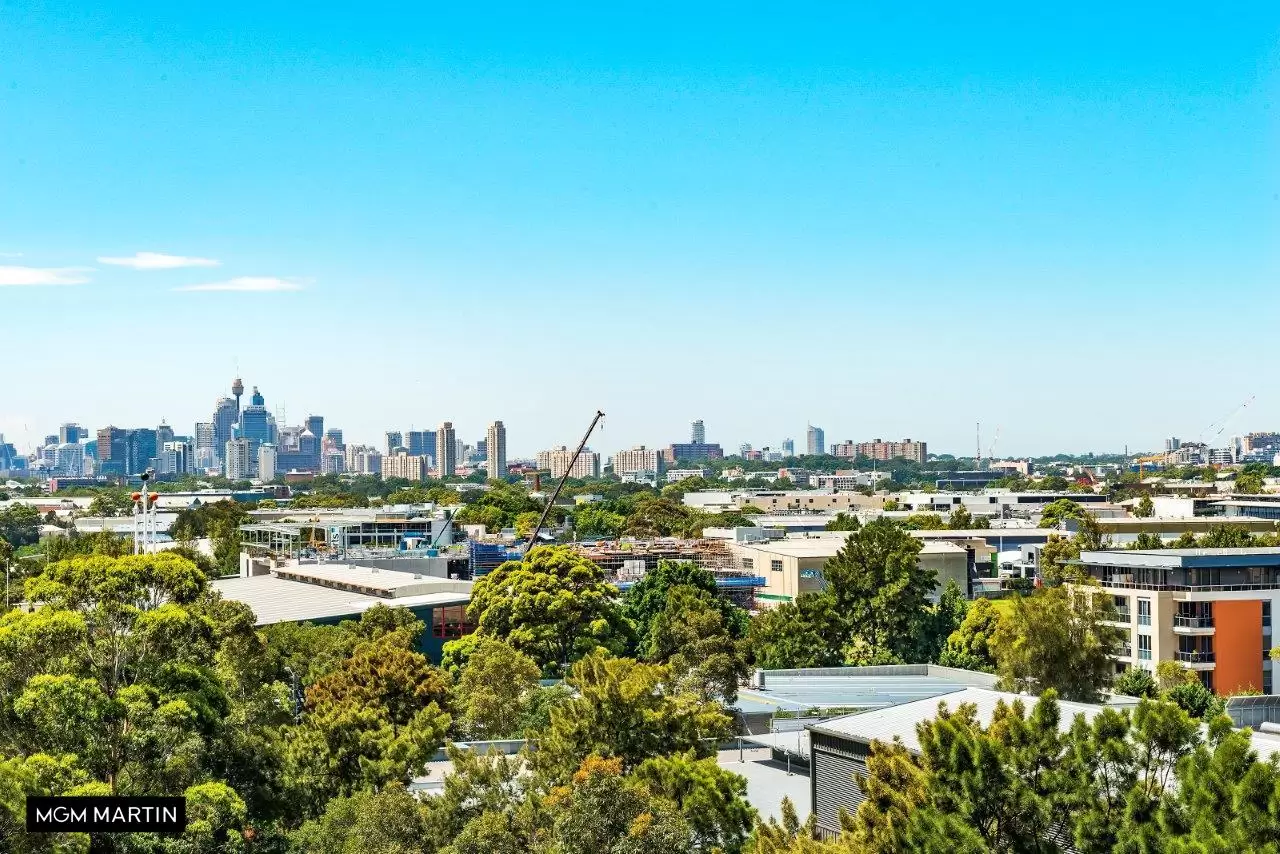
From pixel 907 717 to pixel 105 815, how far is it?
8.59 meters

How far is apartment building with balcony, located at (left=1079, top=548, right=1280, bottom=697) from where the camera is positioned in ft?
103

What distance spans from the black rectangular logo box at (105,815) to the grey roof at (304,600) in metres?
20.7

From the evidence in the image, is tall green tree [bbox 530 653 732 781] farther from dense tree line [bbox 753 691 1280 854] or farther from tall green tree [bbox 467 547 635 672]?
tall green tree [bbox 467 547 635 672]

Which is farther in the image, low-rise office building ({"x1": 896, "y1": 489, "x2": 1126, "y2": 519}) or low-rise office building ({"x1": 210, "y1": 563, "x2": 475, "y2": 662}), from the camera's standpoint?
low-rise office building ({"x1": 896, "y1": 489, "x2": 1126, "y2": 519})

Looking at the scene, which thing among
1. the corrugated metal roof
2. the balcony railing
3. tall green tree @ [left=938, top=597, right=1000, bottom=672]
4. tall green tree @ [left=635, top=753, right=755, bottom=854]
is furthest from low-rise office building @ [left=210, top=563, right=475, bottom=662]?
tall green tree @ [left=635, top=753, right=755, bottom=854]

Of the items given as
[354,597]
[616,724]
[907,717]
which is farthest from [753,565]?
[616,724]

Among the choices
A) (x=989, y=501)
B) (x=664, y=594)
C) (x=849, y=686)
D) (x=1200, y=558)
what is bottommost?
(x=849, y=686)

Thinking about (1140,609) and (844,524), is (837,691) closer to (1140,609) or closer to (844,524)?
(1140,609)

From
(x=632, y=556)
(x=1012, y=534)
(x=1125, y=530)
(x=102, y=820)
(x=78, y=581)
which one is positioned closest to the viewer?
(x=102, y=820)

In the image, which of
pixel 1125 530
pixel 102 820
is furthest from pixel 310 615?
pixel 1125 530

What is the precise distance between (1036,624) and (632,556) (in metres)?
27.9

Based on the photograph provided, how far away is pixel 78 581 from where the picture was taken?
16.5 meters

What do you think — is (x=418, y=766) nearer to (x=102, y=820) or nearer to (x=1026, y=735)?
(x=102, y=820)

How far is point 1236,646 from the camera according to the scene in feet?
104
